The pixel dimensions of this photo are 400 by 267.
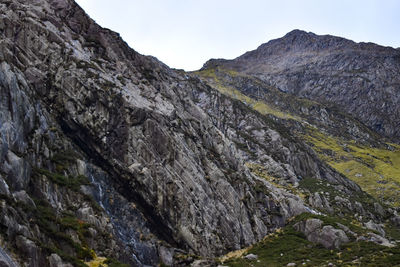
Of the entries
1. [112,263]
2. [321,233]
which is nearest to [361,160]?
[321,233]

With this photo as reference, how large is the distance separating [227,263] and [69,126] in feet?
82.2

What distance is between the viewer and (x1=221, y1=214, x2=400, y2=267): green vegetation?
140 feet

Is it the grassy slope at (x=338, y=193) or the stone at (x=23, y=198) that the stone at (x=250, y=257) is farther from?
the stone at (x=23, y=198)

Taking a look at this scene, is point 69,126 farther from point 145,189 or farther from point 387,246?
point 387,246

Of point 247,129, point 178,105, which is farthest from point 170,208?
point 247,129

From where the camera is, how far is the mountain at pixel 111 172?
32188 mm

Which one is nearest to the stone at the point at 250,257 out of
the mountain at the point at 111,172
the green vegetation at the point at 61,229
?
the mountain at the point at 111,172

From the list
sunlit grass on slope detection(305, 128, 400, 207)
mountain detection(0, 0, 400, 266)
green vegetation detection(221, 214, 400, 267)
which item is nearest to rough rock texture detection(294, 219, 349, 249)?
mountain detection(0, 0, 400, 266)

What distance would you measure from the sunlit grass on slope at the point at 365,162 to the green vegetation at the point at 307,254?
66267 millimetres

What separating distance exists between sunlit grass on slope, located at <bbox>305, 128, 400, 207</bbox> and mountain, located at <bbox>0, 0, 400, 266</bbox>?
46730mm

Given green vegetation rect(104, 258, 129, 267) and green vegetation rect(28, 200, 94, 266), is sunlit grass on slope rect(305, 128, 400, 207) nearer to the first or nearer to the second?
green vegetation rect(104, 258, 129, 267)

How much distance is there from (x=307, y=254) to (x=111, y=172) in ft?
86.4

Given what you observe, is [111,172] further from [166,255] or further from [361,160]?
[361,160]

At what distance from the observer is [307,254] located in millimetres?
48000
